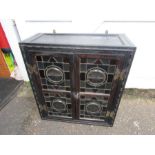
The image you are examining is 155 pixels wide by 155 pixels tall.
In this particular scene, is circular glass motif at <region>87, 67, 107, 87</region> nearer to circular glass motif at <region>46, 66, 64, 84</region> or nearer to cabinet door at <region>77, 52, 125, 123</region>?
cabinet door at <region>77, 52, 125, 123</region>

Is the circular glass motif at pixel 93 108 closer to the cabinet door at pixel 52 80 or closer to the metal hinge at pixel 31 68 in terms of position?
the cabinet door at pixel 52 80

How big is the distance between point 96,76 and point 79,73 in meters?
0.15

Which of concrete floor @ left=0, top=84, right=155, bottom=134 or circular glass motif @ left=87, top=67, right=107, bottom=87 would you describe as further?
concrete floor @ left=0, top=84, right=155, bottom=134

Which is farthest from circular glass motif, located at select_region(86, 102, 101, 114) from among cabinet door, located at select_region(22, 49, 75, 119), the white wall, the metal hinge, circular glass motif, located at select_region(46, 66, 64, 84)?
the white wall

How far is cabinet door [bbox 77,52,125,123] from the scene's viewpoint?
104 centimetres

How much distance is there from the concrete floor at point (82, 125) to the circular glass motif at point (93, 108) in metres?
0.22

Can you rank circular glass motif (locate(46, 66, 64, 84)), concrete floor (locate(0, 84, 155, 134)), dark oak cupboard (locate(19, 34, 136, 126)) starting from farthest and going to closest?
concrete floor (locate(0, 84, 155, 134)) → circular glass motif (locate(46, 66, 64, 84)) → dark oak cupboard (locate(19, 34, 136, 126))

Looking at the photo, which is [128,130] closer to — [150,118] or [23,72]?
[150,118]

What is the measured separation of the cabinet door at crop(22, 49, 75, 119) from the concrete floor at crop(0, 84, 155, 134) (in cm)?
15

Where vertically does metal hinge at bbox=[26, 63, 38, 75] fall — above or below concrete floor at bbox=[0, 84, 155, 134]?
above

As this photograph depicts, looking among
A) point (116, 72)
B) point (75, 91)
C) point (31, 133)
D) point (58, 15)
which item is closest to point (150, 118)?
point (116, 72)

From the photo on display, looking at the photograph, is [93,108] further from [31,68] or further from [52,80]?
→ [31,68]

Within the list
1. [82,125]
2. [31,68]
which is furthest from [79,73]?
[82,125]

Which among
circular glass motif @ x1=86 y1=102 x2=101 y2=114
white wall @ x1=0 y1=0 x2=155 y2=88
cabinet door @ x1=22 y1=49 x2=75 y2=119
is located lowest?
circular glass motif @ x1=86 y1=102 x2=101 y2=114
